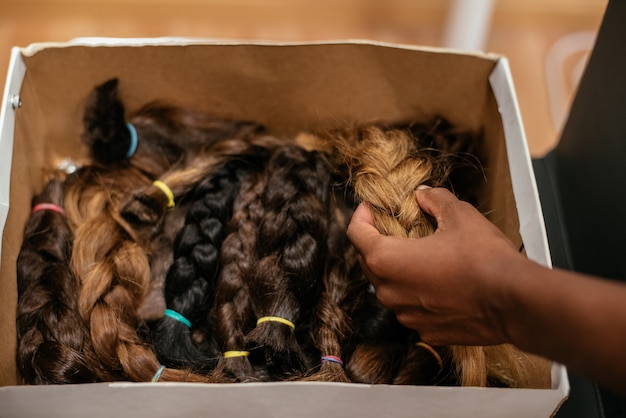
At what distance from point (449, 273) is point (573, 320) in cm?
12

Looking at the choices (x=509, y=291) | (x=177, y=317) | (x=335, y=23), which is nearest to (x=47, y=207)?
(x=177, y=317)

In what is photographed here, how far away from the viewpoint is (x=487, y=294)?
505 mm

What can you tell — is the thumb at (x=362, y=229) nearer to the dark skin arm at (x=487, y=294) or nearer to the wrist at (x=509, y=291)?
the dark skin arm at (x=487, y=294)

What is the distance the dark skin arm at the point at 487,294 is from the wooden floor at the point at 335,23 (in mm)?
937

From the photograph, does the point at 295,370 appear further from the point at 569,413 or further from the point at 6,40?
the point at 6,40

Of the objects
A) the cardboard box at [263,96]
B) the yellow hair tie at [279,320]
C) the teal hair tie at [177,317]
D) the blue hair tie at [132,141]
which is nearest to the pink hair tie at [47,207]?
the cardboard box at [263,96]

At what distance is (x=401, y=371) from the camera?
2.41 feet

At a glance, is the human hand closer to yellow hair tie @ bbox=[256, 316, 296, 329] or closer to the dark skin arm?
the dark skin arm

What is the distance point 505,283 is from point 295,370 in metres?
0.32

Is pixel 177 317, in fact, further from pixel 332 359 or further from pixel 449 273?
pixel 449 273

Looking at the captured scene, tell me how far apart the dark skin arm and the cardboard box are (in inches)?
4.3

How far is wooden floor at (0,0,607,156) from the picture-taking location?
4.87 feet

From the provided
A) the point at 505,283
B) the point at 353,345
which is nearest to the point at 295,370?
the point at 353,345

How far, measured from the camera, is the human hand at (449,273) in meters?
0.51
